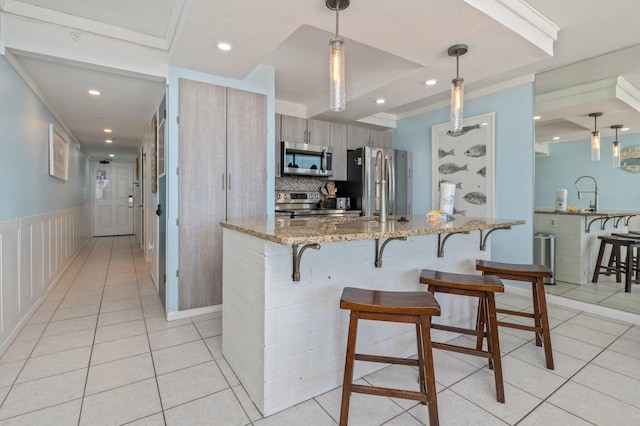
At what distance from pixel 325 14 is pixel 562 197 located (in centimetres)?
323

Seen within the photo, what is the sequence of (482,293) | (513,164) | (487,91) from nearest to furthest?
(482,293), (513,164), (487,91)

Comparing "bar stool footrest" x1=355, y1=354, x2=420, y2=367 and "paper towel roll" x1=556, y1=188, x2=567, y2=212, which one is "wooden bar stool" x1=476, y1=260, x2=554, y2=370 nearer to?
"bar stool footrest" x1=355, y1=354, x2=420, y2=367

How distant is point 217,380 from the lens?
185 centimetres

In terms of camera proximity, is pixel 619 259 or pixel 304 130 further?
pixel 304 130

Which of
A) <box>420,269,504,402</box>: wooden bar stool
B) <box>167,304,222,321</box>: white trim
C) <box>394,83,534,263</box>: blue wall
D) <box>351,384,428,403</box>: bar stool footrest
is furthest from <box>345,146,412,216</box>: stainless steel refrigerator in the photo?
<box>351,384,428,403</box>: bar stool footrest

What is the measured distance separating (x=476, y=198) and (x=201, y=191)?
11.0 ft

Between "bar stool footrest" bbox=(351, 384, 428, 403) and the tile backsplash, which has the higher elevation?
the tile backsplash

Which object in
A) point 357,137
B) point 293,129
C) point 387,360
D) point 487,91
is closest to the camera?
A: point 387,360

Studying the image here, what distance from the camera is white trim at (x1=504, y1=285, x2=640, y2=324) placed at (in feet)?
9.12

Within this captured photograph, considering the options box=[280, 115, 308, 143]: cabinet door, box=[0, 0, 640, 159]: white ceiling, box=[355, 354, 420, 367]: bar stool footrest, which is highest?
box=[0, 0, 640, 159]: white ceiling

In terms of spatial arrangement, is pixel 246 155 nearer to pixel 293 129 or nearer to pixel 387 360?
pixel 293 129

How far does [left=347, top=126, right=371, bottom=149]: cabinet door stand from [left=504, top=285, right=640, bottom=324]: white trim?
291 centimetres

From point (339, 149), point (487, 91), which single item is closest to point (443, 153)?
point (487, 91)

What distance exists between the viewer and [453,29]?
7.06 feet
